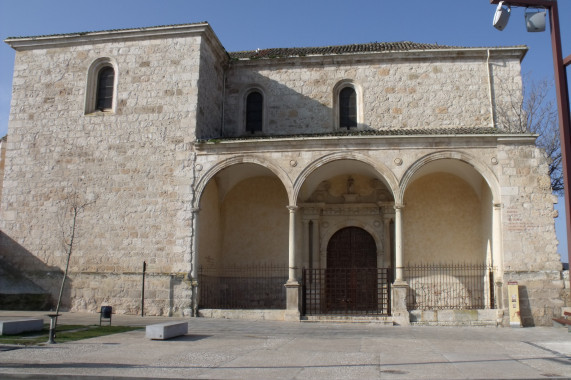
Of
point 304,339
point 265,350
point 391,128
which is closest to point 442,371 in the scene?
point 265,350

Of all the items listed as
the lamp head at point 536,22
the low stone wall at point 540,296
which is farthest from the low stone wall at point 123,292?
the lamp head at point 536,22

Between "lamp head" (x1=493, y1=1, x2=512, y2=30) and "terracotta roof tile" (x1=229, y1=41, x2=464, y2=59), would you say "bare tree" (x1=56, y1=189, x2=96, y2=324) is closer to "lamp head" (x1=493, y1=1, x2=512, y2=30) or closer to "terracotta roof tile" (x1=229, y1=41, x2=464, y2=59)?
"terracotta roof tile" (x1=229, y1=41, x2=464, y2=59)

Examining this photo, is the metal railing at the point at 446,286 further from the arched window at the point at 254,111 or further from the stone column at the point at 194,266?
the arched window at the point at 254,111

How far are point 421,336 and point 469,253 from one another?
5.89 meters

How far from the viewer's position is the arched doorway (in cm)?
1587

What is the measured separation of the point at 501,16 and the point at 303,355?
17.9 ft

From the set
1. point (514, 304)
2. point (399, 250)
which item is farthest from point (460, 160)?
point (514, 304)

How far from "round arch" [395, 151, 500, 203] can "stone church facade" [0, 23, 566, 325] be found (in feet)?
0.12

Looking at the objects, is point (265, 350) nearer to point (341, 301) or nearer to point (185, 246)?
point (185, 246)

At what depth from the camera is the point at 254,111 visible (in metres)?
17.7

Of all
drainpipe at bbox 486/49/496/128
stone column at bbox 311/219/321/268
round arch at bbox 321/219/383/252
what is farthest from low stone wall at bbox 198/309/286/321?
drainpipe at bbox 486/49/496/128

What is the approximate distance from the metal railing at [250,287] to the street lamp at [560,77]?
411 inches

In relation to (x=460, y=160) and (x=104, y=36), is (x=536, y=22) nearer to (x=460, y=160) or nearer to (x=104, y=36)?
(x=460, y=160)

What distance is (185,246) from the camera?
14648 mm
